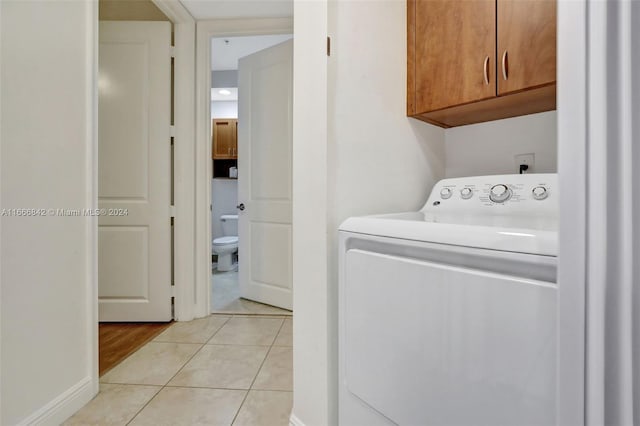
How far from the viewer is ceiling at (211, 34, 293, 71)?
389 centimetres

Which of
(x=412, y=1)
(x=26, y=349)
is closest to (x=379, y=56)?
(x=412, y=1)

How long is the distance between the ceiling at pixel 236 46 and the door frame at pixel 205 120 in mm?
1065

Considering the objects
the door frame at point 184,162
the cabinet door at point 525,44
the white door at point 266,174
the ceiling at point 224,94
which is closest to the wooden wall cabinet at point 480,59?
the cabinet door at point 525,44

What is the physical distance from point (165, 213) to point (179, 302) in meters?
0.70

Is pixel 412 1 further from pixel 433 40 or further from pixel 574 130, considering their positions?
pixel 574 130

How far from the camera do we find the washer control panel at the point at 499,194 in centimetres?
112

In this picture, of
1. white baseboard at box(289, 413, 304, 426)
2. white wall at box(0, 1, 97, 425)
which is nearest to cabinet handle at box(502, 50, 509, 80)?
white baseboard at box(289, 413, 304, 426)

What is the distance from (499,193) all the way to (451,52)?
565 millimetres

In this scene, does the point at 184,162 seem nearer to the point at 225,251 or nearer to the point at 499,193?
the point at 225,251

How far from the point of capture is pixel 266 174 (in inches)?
119

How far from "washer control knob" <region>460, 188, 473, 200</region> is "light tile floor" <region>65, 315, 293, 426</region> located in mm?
1165

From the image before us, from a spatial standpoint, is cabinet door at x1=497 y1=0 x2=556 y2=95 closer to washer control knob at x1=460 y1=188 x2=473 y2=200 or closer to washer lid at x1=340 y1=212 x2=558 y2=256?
washer control knob at x1=460 y1=188 x2=473 y2=200

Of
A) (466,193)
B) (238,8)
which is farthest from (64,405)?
(238,8)

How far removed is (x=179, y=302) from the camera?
2688 millimetres
